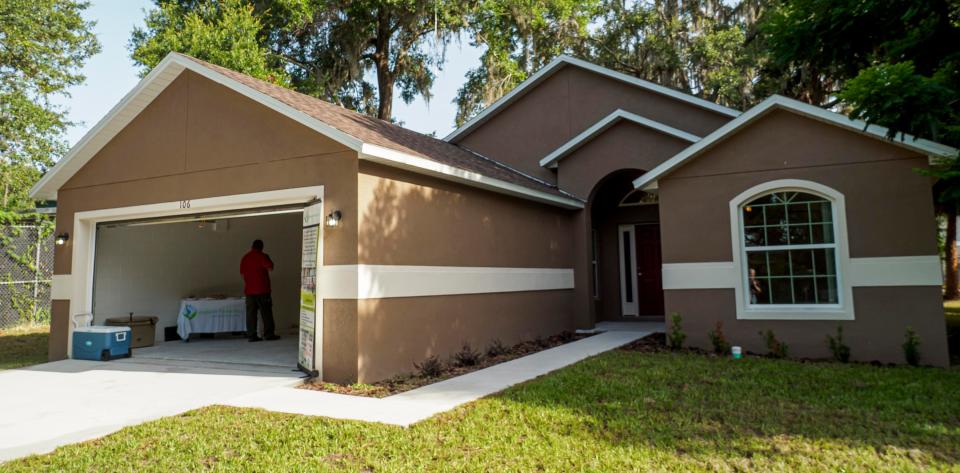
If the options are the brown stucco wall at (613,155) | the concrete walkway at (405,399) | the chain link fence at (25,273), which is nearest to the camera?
the concrete walkway at (405,399)

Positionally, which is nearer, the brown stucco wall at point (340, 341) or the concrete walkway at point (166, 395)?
the concrete walkway at point (166, 395)

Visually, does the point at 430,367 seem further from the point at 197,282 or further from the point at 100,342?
the point at 197,282

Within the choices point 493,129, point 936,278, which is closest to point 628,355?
point 936,278

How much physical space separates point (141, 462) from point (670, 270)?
761 centimetres

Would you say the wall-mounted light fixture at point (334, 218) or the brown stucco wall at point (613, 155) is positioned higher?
the brown stucco wall at point (613, 155)

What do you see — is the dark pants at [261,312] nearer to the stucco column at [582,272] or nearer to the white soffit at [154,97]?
the white soffit at [154,97]

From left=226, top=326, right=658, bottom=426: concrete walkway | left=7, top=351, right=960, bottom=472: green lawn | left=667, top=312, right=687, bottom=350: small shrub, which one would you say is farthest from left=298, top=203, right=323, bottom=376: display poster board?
left=667, top=312, right=687, bottom=350: small shrub

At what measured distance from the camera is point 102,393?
692 cm

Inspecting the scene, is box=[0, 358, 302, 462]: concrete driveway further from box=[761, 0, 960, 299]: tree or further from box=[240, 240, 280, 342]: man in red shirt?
box=[761, 0, 960, 299]: tree

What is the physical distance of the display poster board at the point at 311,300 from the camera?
290 inches

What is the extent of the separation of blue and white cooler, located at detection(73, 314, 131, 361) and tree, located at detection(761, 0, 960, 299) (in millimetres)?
10754

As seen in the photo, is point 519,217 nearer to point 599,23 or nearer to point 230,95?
point 230,95

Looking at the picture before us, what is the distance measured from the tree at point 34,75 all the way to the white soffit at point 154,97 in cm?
1424

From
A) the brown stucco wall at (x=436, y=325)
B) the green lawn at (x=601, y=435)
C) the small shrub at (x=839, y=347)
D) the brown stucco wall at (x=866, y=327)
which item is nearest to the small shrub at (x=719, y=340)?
the brown stucco wall at (x=866, y=327)
